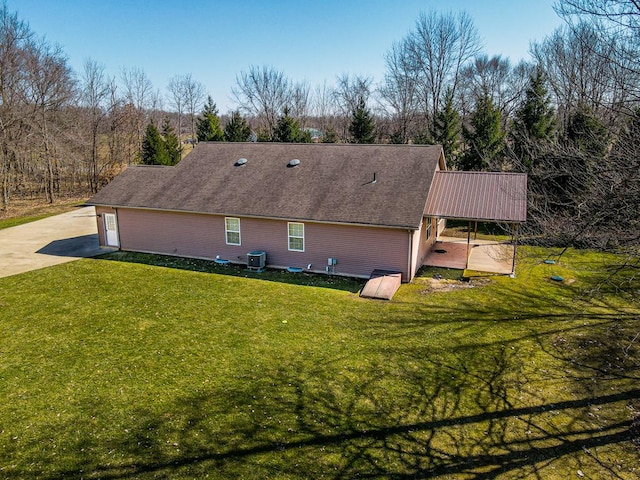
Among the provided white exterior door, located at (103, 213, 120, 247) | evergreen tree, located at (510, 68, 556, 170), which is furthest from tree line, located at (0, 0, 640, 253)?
white exterior door, located at (103, 213, 120, 247)

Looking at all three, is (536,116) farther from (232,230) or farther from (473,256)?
(232,230)

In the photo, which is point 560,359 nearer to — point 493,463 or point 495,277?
point 493,463

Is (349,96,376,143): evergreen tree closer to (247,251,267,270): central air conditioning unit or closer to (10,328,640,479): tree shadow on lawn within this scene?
(247,251,267,270): central air conditioning unit

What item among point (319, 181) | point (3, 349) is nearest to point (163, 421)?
point (3, 349)

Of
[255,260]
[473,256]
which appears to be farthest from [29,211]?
[473,256]

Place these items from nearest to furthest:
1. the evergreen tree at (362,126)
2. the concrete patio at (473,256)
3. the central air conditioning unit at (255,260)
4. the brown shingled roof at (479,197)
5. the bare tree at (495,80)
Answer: the brown shingled roof at (479,197) → the central air conditioning unit at (255,260) → the concrete patio at (473,256) → the evergreen tree at (362,126) → the bare tree at (495,80)

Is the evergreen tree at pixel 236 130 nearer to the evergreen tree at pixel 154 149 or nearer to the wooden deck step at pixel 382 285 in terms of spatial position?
the evergreen tree at pixel 154 149

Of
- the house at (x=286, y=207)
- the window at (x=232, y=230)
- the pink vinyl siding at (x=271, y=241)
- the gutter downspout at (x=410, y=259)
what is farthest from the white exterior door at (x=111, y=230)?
the gutter downspout at (x=410, y=259)

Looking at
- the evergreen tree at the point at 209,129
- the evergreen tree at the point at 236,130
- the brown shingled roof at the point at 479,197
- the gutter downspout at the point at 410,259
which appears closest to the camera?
the gutter downspout at the point at 410,259
